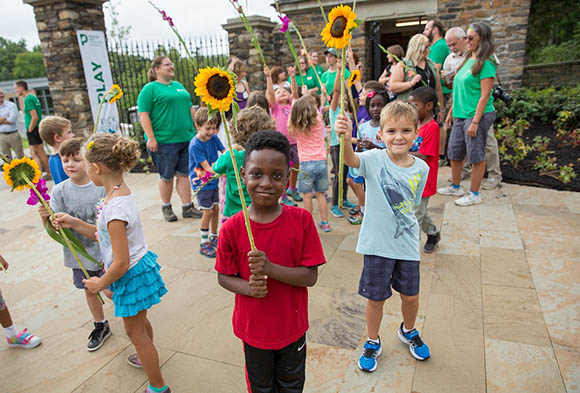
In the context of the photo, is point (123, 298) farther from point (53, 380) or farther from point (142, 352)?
point (53, 380)

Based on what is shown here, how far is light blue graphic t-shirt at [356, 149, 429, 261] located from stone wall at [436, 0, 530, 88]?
803cm

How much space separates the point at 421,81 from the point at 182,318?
3758 mm

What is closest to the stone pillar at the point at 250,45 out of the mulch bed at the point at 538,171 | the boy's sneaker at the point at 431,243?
the mulch bed at the point at 538,171

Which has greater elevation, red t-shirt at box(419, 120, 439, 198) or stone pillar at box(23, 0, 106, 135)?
stone pillar at box(23, 0, 106, 135)

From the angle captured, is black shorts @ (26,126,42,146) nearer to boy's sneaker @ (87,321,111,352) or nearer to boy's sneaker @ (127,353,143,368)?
boy's sneaker @ (87,321,111,352)

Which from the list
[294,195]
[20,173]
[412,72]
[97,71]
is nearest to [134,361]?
[20,173]

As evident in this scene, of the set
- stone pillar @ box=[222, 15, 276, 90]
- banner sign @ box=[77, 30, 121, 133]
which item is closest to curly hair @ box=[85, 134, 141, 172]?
banner sign @ box=[77, 30, 121, 133]

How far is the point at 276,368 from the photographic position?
5.76 ft

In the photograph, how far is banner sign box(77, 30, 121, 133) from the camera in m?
7.77

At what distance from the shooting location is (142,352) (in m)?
2.09

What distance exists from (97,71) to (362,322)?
7855 mm

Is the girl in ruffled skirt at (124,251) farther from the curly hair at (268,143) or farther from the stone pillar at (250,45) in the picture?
the stone pillar at (250,45)

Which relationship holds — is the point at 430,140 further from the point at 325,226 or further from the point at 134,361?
the point at 134,361

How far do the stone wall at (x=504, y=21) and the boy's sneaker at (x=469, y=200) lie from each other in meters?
5.60
